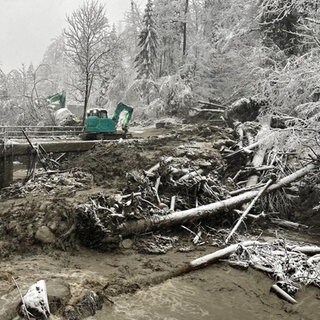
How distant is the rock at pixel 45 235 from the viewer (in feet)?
31.1

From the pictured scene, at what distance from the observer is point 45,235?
9.52 m

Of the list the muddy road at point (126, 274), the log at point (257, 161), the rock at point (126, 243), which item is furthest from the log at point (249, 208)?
the rock at point (126, 243)

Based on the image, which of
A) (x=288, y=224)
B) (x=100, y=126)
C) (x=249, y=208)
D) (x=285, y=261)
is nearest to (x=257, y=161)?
(x=288, y=224)

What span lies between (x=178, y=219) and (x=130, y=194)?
1.62 meters

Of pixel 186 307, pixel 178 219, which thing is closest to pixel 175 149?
pixel 178 219

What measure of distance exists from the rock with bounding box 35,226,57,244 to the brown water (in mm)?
2896

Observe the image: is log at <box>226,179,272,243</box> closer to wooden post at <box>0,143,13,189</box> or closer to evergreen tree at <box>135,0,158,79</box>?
wooden post at <box>0,143,13,189</box>

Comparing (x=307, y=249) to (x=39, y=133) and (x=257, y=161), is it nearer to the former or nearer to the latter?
(x=257, y=161)

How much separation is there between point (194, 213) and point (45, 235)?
4291 millimetres

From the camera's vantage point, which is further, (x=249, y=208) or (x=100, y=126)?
(x=100, y=126)

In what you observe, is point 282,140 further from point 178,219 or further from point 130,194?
point 130,194

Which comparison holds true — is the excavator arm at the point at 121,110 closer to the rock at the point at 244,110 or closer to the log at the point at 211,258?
the rock at the point at 244,110

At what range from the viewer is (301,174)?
522 inches

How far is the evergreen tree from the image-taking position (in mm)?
35469
